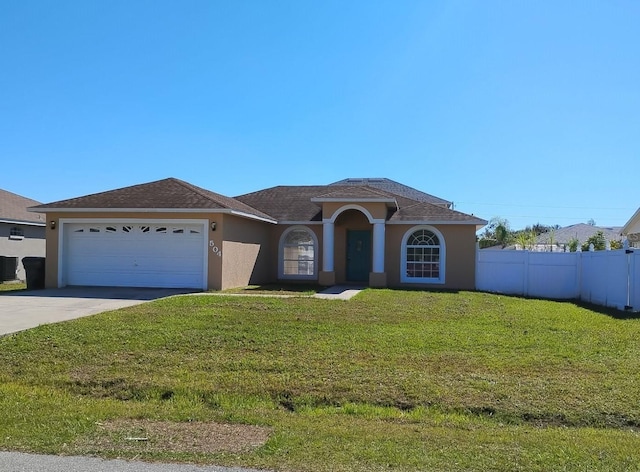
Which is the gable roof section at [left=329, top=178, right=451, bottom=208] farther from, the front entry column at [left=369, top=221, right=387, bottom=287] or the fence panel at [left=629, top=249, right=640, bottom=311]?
the fence panel at [left=629, top=249, right=640, bottom=311]

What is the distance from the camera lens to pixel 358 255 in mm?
21188

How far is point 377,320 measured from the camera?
35.9 ft

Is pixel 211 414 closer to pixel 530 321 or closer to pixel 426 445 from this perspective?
pixel 426 445

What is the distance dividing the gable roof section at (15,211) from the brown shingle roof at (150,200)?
5185 mm

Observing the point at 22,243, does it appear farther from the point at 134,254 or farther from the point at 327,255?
the point at 327,255

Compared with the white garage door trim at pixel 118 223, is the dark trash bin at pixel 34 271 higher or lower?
lower

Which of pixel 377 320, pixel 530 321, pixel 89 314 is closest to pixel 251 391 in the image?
pixel 377 320

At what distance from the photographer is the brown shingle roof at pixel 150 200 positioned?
16.7 m

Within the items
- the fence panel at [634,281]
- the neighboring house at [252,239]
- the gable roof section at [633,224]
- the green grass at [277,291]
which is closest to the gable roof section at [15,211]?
the neighboring house at [252,239]

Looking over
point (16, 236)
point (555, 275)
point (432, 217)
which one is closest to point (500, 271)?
point (555, 275)

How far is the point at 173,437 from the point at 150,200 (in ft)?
43.5

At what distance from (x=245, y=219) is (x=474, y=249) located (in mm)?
8531

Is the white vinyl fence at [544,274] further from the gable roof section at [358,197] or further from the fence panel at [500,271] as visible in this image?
the gable roof section at [358,197]

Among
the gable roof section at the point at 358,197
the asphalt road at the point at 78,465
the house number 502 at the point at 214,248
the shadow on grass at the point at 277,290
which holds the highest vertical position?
the gable roof section at the point at 358,197
